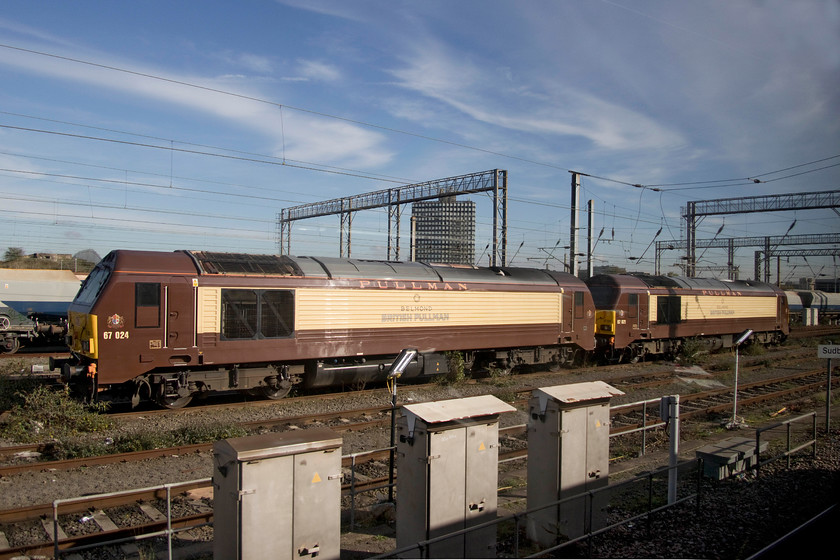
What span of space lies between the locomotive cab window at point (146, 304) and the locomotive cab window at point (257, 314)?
1.41m

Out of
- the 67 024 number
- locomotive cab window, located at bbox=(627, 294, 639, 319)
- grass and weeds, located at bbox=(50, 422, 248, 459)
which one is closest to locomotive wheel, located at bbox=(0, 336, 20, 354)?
the 67 024 number

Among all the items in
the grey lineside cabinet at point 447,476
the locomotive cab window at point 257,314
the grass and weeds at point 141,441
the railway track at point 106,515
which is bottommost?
the railway track at point 106,515

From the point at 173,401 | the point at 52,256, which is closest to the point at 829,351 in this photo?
the point at 173,401

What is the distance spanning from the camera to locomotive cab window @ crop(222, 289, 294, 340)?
13.6 m

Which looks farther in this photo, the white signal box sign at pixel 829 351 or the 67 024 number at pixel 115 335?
the 67 024 number at pixel 115 335

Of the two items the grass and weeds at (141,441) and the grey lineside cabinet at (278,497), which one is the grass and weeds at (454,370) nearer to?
the grass and weeds at (141,441)

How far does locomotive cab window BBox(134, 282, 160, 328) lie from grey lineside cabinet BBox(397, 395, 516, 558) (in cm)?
817

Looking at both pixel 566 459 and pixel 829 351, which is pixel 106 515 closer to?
pixel 566 459

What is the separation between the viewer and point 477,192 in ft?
81.7

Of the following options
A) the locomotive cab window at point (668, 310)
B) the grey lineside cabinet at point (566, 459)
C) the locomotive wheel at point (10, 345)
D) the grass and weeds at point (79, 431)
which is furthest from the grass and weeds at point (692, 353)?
the locomotive wheel at point (10, 345)

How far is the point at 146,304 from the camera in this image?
12.7 m

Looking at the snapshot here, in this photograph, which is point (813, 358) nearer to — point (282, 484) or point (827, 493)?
point (827, 493)

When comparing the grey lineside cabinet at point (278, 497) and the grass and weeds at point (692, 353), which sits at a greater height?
the grey lineside cabinet at point (278, 497)

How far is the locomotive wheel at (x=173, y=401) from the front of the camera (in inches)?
528
